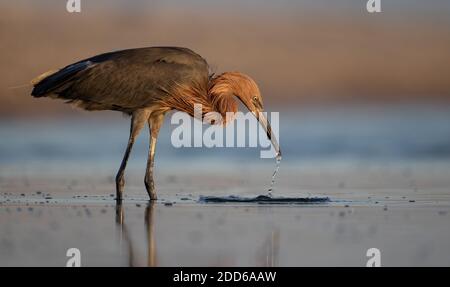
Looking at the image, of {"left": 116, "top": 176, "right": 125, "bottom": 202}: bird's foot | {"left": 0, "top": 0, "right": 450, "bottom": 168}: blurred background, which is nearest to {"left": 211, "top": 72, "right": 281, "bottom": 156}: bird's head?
{"left": 116, "top": 176, "right": 125, "bottom": 202}: bird's foot

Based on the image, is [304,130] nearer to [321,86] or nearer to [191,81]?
[321,86]

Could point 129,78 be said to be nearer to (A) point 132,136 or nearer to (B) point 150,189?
(A) point 132,136

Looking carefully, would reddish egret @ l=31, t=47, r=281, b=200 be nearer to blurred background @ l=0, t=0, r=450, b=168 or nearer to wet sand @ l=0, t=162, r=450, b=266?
wet sand @ l=0, t=162, r=450, b=266

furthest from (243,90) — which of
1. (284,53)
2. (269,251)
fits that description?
(284,53)

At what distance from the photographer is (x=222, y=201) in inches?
561

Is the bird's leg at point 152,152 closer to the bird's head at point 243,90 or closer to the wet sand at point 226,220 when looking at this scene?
the wet sand at point 226,220

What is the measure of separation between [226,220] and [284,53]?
16.9m

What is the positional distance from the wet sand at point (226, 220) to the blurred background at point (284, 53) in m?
7.63

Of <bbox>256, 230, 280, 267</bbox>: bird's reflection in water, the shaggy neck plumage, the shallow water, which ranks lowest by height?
<bbox>256, 230, 280, 267</bbox>: bird's reflection in water

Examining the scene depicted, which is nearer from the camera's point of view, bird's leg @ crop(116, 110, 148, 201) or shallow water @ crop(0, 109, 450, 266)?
shallow water @ crop(0, 109, 450, 266)

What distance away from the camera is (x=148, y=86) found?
15211mm

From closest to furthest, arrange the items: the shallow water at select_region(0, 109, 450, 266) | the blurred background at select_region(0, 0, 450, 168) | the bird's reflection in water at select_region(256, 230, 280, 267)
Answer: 1. the bird's reflection in water at select_region(256, 230, 280, 267)
2. the shallow water at select_region(0, 109, 450, 266)
3. the blurred background at select_region(0, 0, 450, 168)

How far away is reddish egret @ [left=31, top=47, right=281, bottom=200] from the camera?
15203 millimetres
